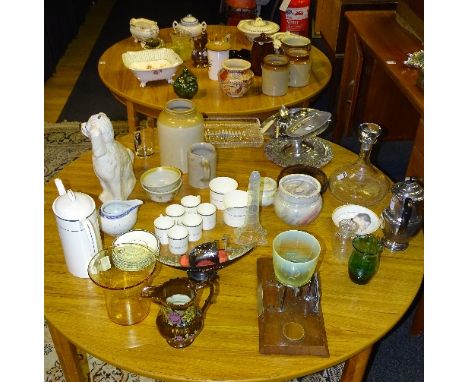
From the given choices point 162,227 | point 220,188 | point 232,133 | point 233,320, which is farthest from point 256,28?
point 233,320

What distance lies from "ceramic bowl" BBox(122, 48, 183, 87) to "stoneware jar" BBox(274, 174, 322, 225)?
975 mm

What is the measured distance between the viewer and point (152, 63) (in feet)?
7.51

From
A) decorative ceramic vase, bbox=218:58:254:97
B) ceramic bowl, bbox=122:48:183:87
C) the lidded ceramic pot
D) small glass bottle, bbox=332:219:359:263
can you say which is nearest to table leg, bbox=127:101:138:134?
ceramic bowl, bbox=122:48:183:87

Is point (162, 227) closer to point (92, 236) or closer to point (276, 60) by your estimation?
point (92, 236)

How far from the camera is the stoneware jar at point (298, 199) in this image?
1375 millimetres

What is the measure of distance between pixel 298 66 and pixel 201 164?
34.0 inches

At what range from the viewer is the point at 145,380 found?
5.59 feet

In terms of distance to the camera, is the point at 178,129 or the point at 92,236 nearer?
the point at 92,236

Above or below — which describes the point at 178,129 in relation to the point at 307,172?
above

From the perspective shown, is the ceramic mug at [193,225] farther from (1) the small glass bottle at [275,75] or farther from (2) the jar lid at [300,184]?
(1) the small glass bottle at [275,75]

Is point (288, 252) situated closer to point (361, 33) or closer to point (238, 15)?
point (361, 33)

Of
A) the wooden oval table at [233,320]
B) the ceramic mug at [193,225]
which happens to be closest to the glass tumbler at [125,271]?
the wooden oval table at [233,320]

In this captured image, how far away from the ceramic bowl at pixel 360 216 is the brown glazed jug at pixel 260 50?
100 centimetres

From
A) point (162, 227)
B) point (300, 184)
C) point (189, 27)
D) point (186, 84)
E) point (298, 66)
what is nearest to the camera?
point (162, 227)
